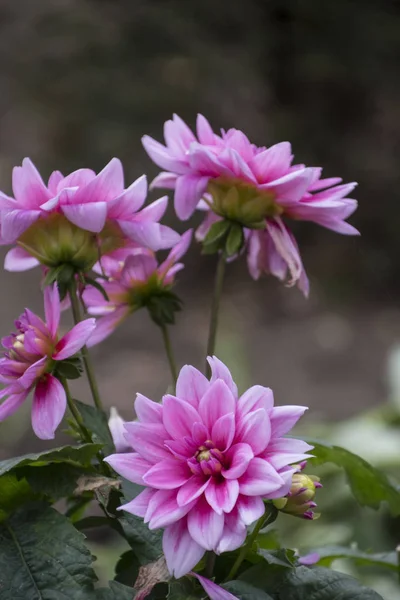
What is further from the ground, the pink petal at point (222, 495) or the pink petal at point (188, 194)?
the pink petal at point (188, 194)

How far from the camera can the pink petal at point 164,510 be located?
0.39 m

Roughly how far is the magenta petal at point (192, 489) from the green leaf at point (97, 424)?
3.7 inches

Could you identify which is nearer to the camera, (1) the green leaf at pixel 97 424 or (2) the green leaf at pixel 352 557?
(1) the green leaf at pixel 97 424

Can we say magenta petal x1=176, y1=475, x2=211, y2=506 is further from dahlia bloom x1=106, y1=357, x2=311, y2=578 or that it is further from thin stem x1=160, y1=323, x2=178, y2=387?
thin stem x1=160, y1=323, x2=178, y2=387

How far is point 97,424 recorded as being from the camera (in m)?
0.51

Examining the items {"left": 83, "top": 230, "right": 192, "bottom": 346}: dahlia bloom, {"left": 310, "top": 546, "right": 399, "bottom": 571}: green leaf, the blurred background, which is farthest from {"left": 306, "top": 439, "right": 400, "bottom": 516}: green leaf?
the blurred background

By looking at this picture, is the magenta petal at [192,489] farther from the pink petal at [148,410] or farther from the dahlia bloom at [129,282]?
the dahlia bloom at [129,282]

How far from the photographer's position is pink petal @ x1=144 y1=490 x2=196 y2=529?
391 mm

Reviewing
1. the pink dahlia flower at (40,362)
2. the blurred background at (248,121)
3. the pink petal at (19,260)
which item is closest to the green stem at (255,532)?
the pink dahlia flower at (40,362)

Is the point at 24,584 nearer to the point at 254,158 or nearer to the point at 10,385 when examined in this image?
the point at 10,385

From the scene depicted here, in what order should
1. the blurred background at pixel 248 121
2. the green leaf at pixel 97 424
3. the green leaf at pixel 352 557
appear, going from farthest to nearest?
the blurred background at pixel 248 121 < the green leaf at pixel 352 557 < the green leaf at pixel 97 424

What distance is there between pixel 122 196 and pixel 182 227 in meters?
2.80

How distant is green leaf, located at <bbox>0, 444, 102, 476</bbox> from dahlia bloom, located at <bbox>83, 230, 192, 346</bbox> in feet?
0.39

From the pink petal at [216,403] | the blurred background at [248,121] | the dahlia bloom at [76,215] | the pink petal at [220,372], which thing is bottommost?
the blurred background at [248,121]
